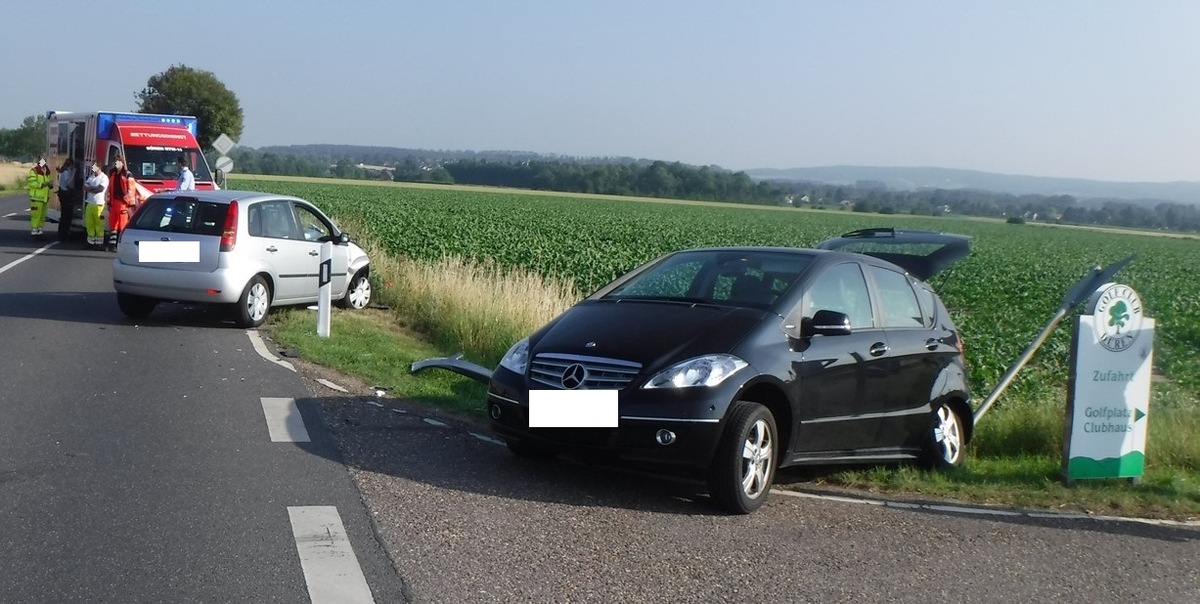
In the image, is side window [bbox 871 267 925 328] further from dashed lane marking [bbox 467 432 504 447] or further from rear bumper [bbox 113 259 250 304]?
rear bumper [bbox 113 259 250 304]

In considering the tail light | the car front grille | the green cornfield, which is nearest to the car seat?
the car front grille

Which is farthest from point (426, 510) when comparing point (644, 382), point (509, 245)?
point (509, 245)

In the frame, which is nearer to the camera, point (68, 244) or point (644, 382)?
point (644, 382)

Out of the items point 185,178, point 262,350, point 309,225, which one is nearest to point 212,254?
point 262,350

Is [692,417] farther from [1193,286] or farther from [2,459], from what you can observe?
[1193,286]

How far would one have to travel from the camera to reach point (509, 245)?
2981cm

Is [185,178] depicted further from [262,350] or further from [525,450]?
[525,450]

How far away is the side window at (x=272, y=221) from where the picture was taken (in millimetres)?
14172

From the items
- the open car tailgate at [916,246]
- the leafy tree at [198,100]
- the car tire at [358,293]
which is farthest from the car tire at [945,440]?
the leafy tree at [198,100]

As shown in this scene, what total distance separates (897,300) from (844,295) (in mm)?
704

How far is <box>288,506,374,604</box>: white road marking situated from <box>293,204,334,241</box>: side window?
9184mm

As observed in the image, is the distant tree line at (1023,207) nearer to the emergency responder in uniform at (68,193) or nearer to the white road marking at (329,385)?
the white road marking at (329,385)

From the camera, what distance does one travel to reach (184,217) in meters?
13.9

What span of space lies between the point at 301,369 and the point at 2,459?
161 inches
